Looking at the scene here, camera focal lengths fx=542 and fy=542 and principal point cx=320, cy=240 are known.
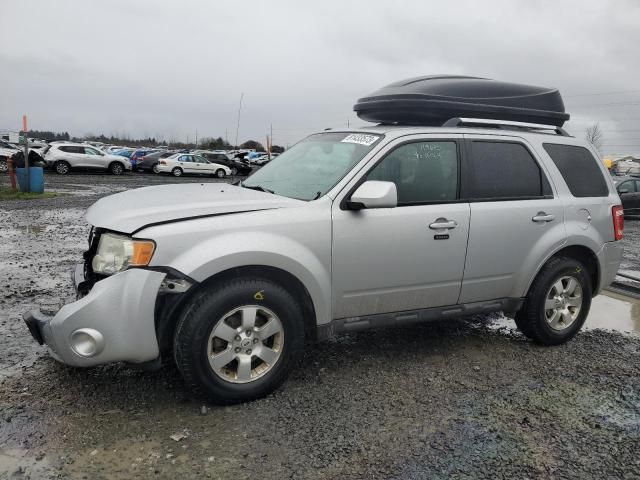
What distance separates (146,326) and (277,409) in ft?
3.21

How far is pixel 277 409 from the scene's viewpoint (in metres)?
3.43

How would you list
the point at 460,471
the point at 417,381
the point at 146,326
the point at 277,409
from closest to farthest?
the point at 460,471
the point at 146,326
the point at 277,409
the point at 417,381

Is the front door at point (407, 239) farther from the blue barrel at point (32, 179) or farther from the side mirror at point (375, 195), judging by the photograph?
the blue barrel at point (32, 179)

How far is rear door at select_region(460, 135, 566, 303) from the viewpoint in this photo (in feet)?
13.9

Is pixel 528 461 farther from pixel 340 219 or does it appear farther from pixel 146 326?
pixel 146 326

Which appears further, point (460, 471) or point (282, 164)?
point (282, 164)

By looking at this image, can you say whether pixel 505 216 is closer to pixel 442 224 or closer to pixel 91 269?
pixel 442 224

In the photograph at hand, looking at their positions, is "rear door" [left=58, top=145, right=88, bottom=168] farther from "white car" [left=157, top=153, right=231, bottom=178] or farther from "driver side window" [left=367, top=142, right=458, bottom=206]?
"driver side window" [left=367, top=142, right=458, bottom=206]

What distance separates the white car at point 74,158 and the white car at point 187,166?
289cm

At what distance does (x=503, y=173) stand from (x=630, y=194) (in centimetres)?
1527

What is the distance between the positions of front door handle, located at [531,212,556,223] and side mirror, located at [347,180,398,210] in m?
1.50

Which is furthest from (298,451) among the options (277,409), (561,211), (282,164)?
(561,211)

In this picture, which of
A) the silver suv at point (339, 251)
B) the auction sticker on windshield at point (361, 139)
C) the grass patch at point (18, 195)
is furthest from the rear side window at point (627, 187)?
the grass patch at point (18, 195)

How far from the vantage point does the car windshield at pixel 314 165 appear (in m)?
3.87
